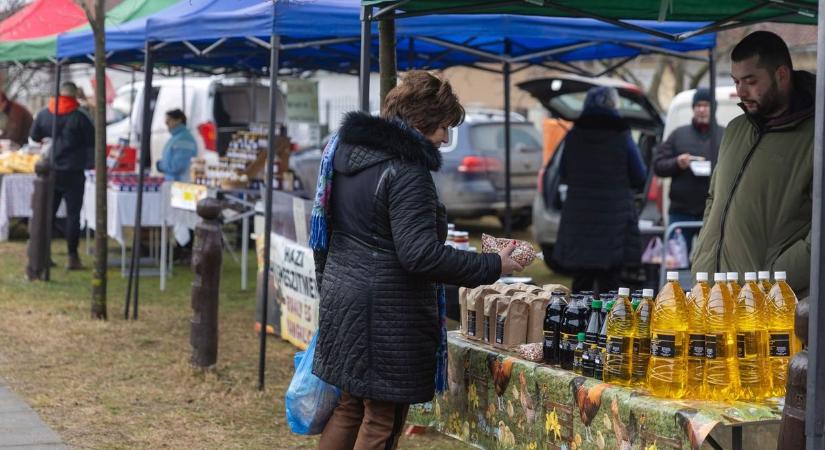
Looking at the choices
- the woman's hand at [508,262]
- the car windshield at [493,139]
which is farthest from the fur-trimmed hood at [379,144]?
the car windshield at [493,139]

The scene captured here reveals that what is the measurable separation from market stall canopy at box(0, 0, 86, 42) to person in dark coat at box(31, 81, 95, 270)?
0.73 meters

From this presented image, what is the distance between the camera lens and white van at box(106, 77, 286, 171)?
16766 millimetres

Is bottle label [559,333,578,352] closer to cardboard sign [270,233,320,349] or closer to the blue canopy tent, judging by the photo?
the blue canopy tent

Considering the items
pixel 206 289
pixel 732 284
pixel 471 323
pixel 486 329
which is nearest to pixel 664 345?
pixel 732 284

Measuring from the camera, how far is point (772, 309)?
3.94 meters

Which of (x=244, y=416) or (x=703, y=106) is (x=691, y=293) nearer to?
(x=244, y=416)

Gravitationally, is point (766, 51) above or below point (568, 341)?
above

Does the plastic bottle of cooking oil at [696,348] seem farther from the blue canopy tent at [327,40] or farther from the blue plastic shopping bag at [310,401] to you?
the blue canopy tent at [327,40]

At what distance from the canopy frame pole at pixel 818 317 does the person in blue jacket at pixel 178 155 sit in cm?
1082

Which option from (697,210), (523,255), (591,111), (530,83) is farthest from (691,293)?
(530,83)

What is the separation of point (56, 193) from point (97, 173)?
4284 millimetres

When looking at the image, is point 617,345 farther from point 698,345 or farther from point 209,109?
point 209,109

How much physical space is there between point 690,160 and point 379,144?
634 cm

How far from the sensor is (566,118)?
11.7 m
